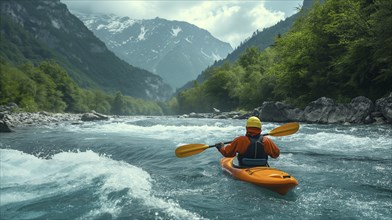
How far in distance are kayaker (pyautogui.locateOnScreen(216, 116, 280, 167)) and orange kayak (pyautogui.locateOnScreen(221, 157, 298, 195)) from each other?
0.30 m

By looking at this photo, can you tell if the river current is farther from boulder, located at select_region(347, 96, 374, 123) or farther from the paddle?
boulder, located at select_region(347, 96, 374, 123)

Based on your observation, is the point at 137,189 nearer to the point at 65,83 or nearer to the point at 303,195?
the point at 303,195

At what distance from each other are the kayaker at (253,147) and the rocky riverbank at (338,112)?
14.1 metres

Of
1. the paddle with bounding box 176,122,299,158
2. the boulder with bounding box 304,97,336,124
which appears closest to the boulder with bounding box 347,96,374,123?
the boulder with bounding box 304,97,336,124

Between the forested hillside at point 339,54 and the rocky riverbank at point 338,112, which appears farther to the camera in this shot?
the forested hillside at point 339,54

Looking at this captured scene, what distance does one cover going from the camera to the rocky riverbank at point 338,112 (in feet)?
64.6

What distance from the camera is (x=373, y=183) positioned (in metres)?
7.54

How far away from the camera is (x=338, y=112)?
899 inches

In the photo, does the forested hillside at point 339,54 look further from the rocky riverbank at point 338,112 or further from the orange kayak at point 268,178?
the orange kayak at point 268,178

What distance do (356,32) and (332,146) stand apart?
13.8 m

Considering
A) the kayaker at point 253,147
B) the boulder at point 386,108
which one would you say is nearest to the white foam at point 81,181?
the kayaker at point 253,147

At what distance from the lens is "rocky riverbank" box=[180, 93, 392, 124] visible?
64.6 ft

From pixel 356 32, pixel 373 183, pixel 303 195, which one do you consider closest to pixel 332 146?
pixel 373 183

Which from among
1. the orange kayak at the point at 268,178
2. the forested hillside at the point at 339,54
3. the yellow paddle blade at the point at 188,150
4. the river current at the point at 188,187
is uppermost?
the forested hillside at the point at 339,54
